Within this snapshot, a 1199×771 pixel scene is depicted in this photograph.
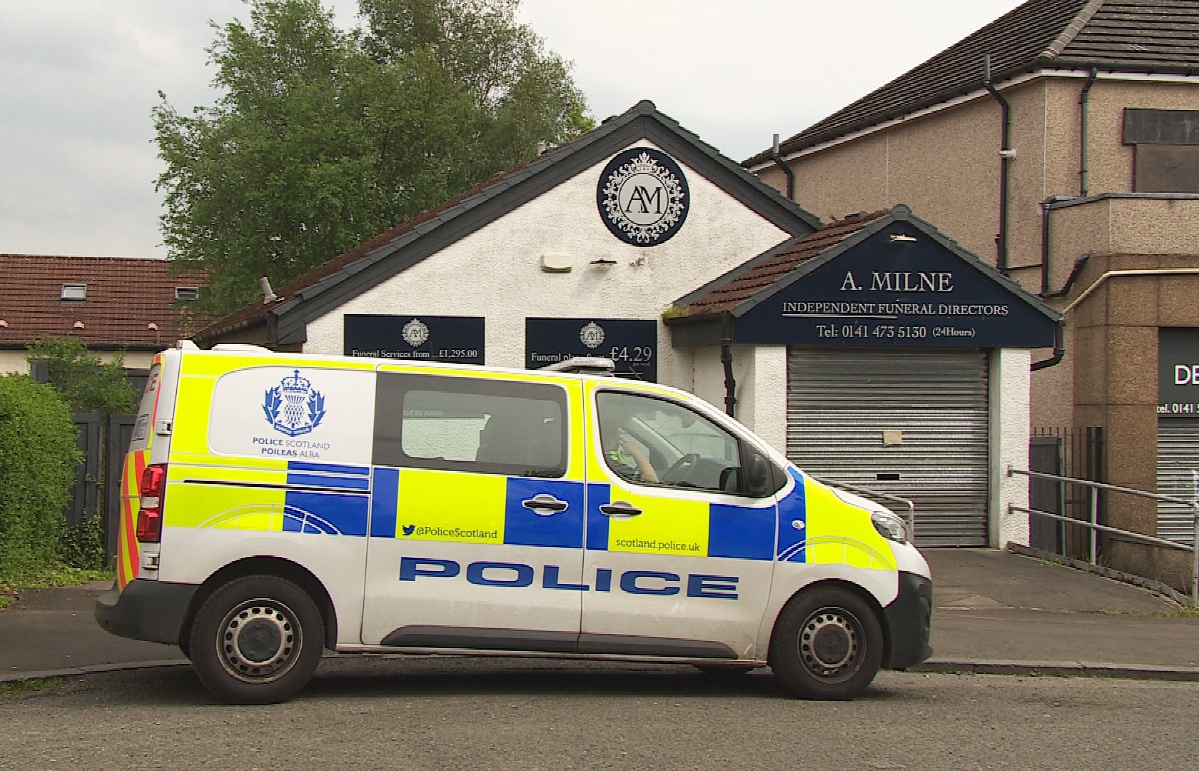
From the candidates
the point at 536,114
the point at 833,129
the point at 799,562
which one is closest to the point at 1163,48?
the point at 833,129

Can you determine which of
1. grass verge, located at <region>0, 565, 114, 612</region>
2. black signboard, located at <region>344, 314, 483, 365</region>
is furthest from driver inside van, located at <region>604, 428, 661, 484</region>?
black signboard, located at <region>344, 314, 483, 365</region>

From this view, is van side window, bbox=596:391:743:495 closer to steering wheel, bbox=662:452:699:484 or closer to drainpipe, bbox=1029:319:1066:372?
steering wheel, bbox=662:452:699:484

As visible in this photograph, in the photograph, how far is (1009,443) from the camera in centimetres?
1480

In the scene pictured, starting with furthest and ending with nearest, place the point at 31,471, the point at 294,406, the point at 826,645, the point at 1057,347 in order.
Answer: the point at 1057,347
the point at 31,471
the point at 826,645
the point at 294,406

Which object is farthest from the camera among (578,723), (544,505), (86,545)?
(86,545)

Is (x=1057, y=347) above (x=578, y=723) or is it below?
above

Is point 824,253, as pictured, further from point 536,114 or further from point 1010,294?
point 536,114

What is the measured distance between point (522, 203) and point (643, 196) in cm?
150

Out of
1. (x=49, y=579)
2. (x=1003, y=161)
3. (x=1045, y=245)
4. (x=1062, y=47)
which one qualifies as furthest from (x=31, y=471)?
(x=1062, y=47)

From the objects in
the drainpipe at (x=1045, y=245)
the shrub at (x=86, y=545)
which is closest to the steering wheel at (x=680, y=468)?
the shrub at (x=86, y=545)

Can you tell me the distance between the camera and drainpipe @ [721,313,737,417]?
14016 mm

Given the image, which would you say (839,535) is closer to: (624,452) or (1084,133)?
(624,452)

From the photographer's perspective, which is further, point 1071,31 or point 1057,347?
point 1071,31

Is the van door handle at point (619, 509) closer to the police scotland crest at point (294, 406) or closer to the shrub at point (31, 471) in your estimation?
the police scotland crest at point (294, 406)
